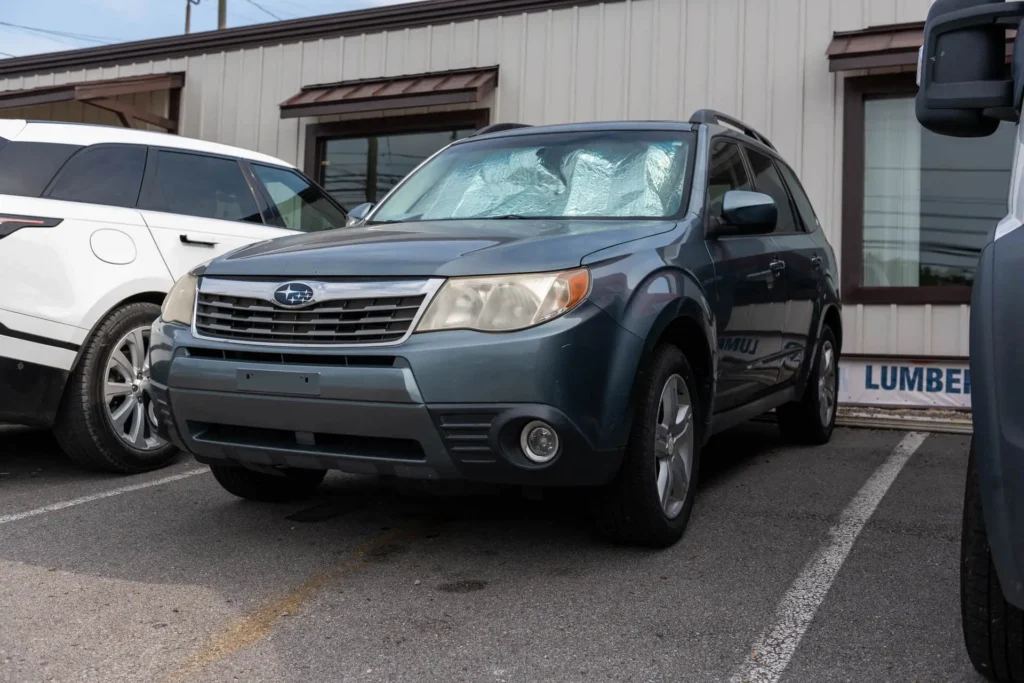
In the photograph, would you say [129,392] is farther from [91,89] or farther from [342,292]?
[91,89]

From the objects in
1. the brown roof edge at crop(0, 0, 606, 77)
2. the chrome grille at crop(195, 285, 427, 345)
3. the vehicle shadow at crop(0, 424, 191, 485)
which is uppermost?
the brown roof edge at crop(0, 0, 606, 77)

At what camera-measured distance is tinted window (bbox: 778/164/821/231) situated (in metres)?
5.72

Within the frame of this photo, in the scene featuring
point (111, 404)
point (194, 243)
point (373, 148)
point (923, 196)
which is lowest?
point (111, 404)

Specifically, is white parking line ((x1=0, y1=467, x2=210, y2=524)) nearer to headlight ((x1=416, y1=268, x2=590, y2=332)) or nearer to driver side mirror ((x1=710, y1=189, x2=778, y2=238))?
headlight ((x1=416, y1=268, x2=590, y2=332))

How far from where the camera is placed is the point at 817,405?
19.5 feet

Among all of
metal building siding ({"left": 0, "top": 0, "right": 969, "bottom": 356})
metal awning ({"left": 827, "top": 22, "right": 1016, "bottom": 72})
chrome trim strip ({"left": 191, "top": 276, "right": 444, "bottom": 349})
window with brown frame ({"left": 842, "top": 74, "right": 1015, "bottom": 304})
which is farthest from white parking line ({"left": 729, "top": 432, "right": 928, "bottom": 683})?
metal awning ({"left": 827, "top": 22, "right": 1016, "bottom": 72})

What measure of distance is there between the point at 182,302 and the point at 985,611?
2.74 meters

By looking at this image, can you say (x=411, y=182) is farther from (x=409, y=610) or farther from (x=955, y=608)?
(x=955, y=608)

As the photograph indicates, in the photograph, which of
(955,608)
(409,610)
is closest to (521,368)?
(409,610)

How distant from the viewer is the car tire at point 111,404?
471 centimetres

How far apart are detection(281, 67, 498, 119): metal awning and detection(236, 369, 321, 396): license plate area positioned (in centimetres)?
670

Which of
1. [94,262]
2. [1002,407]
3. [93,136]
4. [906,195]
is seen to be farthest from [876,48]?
[1002,407]

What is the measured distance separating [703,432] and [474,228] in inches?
46.0

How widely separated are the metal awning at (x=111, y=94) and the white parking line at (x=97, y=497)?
6.65 metres
